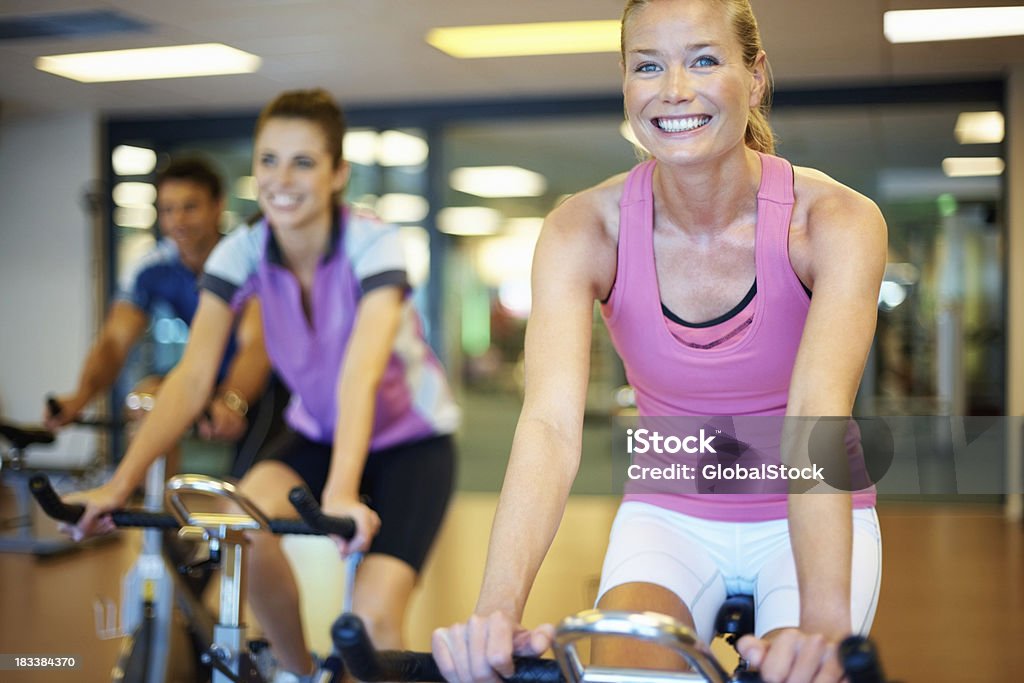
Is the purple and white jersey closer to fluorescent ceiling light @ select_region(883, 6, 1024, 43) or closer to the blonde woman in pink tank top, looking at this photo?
the blonde woman in pink tank top

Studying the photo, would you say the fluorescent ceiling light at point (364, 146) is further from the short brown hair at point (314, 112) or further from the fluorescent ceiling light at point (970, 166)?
the short brown hair at point (314, 112)

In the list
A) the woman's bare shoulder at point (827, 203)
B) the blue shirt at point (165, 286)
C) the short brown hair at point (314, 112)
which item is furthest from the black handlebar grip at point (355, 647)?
the blue shirt at point (165, 286)

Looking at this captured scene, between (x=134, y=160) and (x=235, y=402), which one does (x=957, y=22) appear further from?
(x=134, y=160)

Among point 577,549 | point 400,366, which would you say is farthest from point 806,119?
point 577,549

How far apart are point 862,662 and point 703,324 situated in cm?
62

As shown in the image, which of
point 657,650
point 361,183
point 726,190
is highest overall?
point 361,183

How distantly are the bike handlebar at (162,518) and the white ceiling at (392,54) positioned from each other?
3.34ft

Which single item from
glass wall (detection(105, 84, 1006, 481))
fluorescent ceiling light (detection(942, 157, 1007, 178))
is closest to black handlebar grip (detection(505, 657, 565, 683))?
glass wall (detection(105, 84, 1006, 481))

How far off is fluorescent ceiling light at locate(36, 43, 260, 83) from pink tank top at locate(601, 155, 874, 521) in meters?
2.94

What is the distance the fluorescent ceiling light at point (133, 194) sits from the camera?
7055mm

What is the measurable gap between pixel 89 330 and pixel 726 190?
19.9 ft

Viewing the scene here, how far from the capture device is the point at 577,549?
197 inches

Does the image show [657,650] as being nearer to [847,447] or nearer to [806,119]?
[847,447]

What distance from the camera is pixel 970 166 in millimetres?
4445
